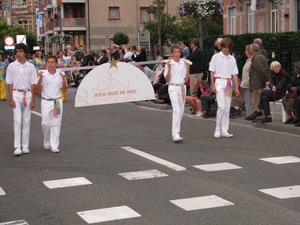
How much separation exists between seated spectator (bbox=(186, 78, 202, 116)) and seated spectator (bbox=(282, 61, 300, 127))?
3.66m

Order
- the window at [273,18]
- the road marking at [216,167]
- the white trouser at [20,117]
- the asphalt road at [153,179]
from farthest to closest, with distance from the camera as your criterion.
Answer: the window at [273,18] → the white trouser at [20,117] → the road marking at [216,167] → the asphalt road at [153,179]

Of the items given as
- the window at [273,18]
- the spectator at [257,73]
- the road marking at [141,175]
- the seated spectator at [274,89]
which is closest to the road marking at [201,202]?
the road marking at [141,175]

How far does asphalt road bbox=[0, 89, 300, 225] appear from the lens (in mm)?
7660

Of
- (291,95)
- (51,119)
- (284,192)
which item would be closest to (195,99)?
(291,95)

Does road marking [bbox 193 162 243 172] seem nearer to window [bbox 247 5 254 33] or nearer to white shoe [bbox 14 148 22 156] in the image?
white shoe [bbox 14 148 22 156]

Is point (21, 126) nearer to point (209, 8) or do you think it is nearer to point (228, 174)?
point (228, 174)

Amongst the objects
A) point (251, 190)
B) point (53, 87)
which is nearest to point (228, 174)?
point (251, 190)

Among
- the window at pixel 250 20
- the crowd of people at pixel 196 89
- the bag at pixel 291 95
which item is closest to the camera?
the crowd of people at pixel 196 89

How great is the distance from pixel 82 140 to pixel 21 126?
2.00 meters

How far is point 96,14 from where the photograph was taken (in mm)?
76125

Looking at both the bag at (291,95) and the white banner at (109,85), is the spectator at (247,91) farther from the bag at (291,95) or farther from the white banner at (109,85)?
the white banner at (109,85)

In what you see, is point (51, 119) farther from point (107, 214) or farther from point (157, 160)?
point (107, 214)

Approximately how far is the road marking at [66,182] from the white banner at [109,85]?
4792mm

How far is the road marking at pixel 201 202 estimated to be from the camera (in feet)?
26.1
